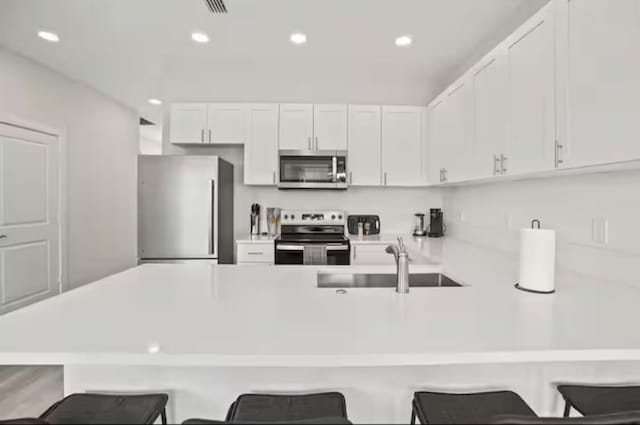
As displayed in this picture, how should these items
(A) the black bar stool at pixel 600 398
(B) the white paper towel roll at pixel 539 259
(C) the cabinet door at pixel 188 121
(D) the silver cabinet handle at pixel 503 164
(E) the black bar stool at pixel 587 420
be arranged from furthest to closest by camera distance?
(C) the cabinet door at pixel 188 121 < (D) the silver cabinet handle at pixel 503 164 < (B) the white paper towel roll at pixel 539 259 < (A) the black bar stool at pixel 600 398 < (E) the black bar stool at pixel 587 420

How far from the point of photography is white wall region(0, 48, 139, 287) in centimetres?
351

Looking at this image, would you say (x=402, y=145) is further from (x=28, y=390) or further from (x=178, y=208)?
(x=28, y=390)

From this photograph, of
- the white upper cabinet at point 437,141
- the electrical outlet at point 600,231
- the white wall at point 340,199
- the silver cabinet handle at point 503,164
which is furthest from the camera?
the white wall at point 340,199

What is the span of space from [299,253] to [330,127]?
4.45 ft

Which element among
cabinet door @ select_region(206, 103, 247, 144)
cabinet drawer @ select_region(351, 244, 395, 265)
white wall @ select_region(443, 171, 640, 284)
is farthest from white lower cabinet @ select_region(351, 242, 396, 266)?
cabinet door @ select_region(206, 103, 247, 144)

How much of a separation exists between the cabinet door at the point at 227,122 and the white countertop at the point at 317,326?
220 centimetres

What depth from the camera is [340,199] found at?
3885 mm

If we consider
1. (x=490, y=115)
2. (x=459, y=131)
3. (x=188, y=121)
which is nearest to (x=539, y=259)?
(x=490, y=115)

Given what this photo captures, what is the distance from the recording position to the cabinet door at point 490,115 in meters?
2.07

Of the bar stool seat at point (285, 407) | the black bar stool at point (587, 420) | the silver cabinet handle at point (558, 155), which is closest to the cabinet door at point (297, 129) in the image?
the silver cabinet handle at point (558, 155)

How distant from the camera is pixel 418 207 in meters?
3.92

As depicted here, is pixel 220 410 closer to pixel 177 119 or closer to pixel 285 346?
pixel 285 346

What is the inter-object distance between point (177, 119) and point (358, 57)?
1.93 m

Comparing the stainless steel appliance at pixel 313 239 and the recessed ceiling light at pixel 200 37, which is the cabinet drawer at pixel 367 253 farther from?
the recessed ceiling light at pixel 200 37
